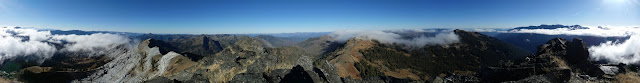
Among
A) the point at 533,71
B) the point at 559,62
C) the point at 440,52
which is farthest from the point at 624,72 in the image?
the point at 440,52

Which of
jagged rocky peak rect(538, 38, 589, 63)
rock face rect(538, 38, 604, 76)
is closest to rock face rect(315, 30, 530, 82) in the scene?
jagged rocky peak rect(538, 38, 589, 63)

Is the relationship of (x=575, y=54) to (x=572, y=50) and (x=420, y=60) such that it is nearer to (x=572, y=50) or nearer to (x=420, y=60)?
(x=572, y=50)

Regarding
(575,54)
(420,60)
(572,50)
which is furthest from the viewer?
(420,60)

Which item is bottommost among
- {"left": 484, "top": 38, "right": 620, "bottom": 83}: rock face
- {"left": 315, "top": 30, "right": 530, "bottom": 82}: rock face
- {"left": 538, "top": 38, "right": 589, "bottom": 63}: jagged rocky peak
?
{"left": 315, "top": 30, "right": 530, "bottom": 82}: rock face

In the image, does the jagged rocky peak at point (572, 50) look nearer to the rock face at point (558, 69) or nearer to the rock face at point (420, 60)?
the rock face at point (558, 69)

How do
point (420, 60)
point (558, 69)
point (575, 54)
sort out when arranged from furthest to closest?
point (420, 60) < point (575, 54) < point (558, 69)

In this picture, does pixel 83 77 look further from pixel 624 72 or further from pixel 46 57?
pixel 46 57

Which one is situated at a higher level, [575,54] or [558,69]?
[575,54]

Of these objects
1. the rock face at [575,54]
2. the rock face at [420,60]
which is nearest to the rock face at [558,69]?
the rock face at [575,54]

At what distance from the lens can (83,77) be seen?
61531mm

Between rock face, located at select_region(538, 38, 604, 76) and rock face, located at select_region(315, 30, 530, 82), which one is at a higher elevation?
rock face, located at select_region(538, 38, 604, 76)

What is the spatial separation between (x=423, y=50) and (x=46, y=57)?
20406 centimetres

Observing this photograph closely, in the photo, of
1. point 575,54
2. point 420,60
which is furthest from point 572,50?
point 420,60

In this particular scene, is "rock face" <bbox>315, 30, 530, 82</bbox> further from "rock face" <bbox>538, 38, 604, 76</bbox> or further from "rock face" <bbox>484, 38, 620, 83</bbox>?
"rock face" <bbox>484, 38, 620, 83</bbox>
